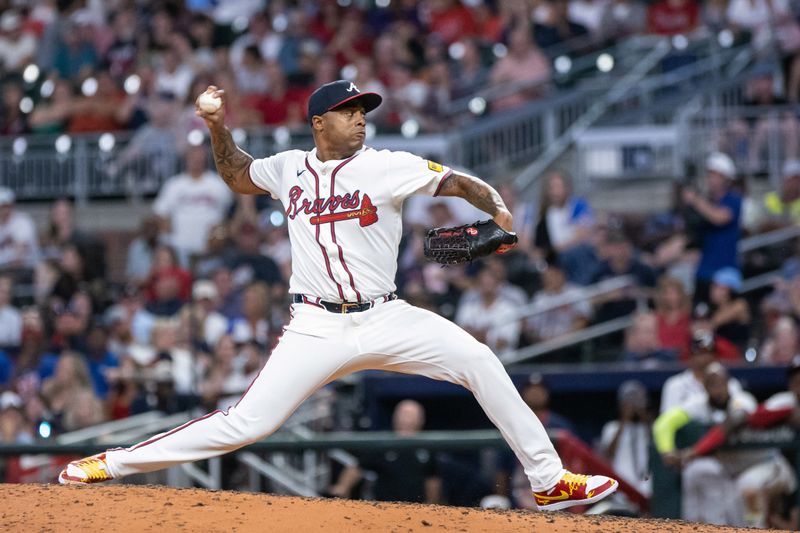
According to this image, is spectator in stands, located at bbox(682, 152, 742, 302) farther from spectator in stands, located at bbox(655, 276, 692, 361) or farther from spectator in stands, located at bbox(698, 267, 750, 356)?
spectator in stands, located at bbox(655, 276, 692, 361)

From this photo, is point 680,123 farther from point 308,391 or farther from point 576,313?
point 308,391

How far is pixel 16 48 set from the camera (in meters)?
15.8

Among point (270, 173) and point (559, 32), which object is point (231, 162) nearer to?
point (270, 173)

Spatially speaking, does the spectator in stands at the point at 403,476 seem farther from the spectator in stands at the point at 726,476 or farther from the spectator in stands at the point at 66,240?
the spectator in stands at the point at 66,240

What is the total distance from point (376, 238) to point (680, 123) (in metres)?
6.88

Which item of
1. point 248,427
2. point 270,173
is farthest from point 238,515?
point 270,173

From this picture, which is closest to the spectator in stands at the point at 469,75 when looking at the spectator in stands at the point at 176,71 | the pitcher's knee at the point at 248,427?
the spectator in stands at the point at 176,71

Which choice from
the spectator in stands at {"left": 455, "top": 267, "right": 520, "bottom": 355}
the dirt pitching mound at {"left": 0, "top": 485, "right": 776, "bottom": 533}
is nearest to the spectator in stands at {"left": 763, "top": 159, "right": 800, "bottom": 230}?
the spectator in stands at {"left": 455, "top": 267, "right": 520, "bottom": 355}

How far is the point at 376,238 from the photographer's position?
5797 mm

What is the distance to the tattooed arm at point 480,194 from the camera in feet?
18.8

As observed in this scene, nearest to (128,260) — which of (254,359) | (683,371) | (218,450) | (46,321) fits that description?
(46,321)

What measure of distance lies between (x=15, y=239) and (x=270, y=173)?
775 centimetres

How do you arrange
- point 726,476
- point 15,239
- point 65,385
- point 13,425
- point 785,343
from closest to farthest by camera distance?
point 726,476 < point 785,343 < point 13,425 < point 65,385 < point 15,239

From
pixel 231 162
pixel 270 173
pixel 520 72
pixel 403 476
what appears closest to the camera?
pixel 270 173
